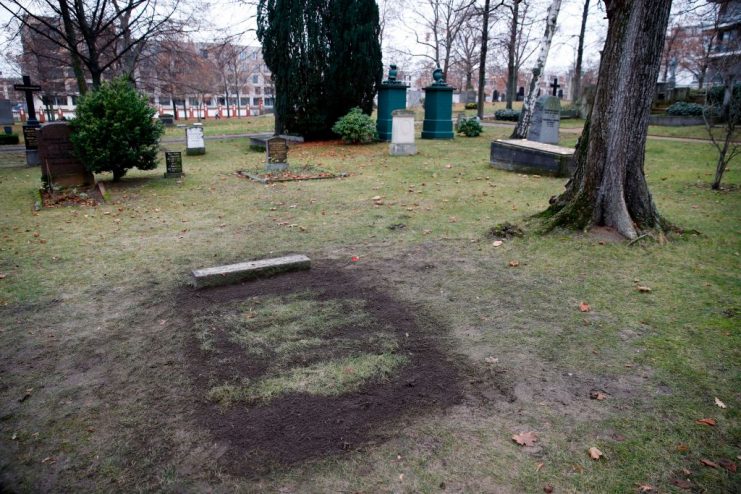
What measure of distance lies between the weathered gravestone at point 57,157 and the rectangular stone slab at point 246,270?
8.07m

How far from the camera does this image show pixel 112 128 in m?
11.2

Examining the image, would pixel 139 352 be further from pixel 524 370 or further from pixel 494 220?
pixel 494 220

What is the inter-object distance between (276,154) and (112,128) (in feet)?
13.2

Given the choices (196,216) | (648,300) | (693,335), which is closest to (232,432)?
(693,335)

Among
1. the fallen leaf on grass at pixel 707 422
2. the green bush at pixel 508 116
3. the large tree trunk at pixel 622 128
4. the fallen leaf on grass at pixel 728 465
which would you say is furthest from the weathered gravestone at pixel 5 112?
the fallen leaf on grass at pixel 728 465

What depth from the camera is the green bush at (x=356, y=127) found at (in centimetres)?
1870

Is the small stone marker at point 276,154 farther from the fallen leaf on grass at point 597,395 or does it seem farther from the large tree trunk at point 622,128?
the fallen leaf on grass at point 597,395

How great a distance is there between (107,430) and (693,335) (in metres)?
4.52

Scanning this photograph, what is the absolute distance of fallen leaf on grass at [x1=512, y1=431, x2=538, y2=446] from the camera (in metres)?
2.98

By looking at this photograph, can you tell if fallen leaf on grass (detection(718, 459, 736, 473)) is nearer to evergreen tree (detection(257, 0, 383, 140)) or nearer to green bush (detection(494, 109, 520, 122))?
evergreen tree (detection(257, 0, 383, 140))

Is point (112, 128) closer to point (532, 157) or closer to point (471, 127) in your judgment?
point (532, 157)

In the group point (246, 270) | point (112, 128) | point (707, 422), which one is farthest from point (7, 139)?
point (707, 422)

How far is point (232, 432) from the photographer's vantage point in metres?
3.11

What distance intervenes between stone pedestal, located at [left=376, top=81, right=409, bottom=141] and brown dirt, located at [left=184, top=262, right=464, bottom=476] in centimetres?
1619
